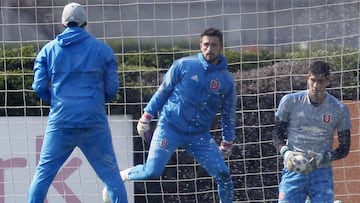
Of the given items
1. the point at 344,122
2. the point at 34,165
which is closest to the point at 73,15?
the point at 344,122

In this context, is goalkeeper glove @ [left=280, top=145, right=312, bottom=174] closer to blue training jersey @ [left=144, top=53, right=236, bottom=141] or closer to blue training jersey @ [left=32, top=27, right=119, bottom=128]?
blue training jersey @ [left=144, top=53, right=236, bottom=141]

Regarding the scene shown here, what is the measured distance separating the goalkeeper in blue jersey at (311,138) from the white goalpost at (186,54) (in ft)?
7.49

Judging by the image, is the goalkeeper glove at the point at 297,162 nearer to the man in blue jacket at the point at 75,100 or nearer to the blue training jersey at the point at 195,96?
the blue training jersey at the point at 195,96

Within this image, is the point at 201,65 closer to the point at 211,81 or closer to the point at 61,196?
the point at 211,81

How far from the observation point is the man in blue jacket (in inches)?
423

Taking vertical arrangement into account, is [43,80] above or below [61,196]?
above

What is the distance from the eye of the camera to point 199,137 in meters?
11.8

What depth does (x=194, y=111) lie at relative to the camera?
1173 centimetres

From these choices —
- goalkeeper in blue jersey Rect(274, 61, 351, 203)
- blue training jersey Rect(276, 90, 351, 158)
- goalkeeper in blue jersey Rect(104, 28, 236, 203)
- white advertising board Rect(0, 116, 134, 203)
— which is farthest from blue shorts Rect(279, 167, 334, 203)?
white advertising board Rect(0, 116, 134, 203)

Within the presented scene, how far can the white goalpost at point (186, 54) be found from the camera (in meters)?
13.7

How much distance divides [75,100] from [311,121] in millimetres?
2038

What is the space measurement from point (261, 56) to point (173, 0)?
150 cm

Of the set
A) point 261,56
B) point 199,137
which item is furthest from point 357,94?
point 199,137

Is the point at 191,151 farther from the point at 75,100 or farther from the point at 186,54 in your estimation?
the point at 186,54
